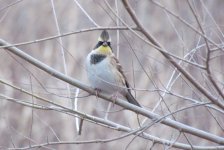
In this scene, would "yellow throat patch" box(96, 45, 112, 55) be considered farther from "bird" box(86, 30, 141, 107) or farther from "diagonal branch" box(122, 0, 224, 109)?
"diagonal branch" box(122, 0, 224, 109)

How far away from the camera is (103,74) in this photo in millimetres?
5469

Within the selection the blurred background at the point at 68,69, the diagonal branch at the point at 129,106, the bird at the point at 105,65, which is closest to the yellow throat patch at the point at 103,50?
the bird at the point at 105,65

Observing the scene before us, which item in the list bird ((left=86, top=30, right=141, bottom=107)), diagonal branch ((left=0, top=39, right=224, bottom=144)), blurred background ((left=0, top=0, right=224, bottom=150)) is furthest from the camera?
blurred background ((left=0, top=0, right=224, bottom=150))

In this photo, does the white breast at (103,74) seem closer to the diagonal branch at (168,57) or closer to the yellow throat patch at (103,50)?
the yellow throat patch at (103,50)

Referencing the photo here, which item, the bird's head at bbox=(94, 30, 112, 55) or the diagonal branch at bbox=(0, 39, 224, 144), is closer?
the diagonal branch at bbox=(0, 39, 224, 144)

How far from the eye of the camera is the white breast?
516 centimetres

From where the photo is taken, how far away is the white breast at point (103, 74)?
5164 millimetres

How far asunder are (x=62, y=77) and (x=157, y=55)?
560 cm

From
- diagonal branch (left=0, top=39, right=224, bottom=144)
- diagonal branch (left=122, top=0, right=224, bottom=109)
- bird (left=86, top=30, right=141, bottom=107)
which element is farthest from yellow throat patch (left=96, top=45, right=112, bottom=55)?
diagonal branch (left=122, top=0, right=224, bottom=109)

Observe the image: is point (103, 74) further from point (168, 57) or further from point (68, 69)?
point (68, 69)

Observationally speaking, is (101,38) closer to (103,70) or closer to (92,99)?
(103,70)

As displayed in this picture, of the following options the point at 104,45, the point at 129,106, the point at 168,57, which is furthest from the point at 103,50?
the point at 168,57

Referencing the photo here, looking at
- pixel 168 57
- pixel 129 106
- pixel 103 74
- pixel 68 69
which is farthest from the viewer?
pixel 68 69

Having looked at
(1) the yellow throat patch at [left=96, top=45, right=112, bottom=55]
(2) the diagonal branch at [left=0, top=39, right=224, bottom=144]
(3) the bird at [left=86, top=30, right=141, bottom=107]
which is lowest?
(2) the diagonal branch at [left=0, top=39, right=224, bottom=144]
